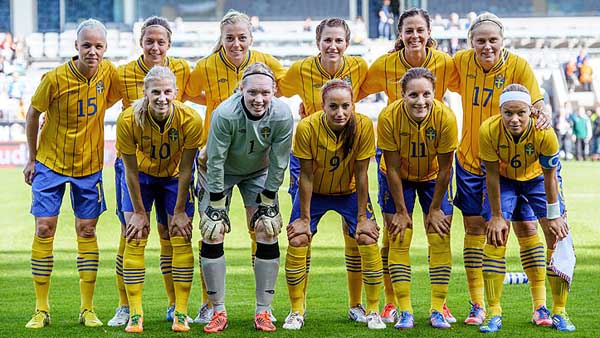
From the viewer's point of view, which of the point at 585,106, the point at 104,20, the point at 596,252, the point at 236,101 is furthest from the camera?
the point at 104,20

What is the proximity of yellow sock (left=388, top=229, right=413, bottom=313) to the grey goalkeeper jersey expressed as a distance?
3.00ft

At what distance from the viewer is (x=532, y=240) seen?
7.05 m

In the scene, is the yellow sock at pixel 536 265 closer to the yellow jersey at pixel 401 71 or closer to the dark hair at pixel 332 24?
the yellow jersey at pixel 401 71

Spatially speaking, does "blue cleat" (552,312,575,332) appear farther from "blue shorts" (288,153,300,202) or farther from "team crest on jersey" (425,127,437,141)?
"blue shorts" (288,153,300,202)

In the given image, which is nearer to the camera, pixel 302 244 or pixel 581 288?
pixel 302 244

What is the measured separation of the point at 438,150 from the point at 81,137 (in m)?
2.44

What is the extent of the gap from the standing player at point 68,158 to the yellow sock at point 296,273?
1.35 m

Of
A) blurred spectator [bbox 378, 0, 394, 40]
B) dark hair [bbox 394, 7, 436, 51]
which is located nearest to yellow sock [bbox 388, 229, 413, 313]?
dark hair [bbox 394, 7, 436, 51]

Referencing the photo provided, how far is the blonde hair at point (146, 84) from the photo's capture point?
6.68 meters

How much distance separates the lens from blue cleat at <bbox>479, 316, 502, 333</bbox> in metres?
6.71

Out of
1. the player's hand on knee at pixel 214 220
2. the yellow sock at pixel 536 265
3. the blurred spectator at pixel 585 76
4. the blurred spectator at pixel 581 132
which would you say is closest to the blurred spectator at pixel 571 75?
the blurred spectator at pixel 585 76

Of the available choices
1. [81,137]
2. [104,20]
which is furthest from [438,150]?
[104,20]

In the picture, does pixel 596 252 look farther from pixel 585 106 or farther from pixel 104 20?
pixel 104 20

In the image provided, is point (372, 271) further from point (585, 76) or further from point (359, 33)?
Result: point (359, 33)
